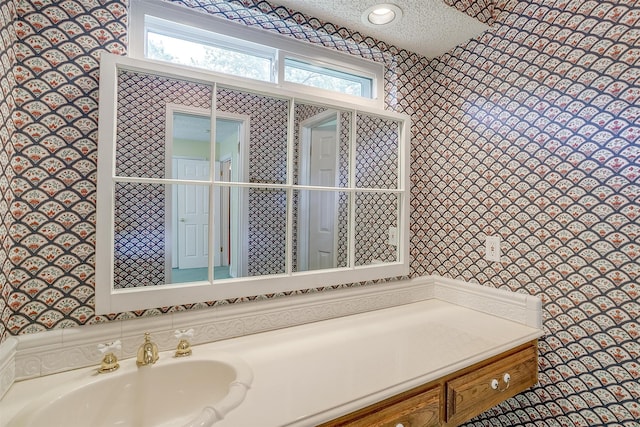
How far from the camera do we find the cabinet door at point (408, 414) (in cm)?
87

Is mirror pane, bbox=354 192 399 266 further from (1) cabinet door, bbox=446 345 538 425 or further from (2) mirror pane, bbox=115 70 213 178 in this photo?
(2) mirror pane, bbox=115 70 213 178

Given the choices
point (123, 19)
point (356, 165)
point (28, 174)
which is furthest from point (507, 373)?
point (123, 19)

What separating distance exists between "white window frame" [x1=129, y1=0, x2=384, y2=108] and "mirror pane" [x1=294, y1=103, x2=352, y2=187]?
0.11 meters

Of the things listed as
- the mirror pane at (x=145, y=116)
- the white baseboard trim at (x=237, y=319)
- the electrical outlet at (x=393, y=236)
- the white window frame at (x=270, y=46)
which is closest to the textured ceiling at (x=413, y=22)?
the white window frame at (x=270, y=46)

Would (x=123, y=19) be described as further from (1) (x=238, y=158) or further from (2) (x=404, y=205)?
(2) (x=404, y=205)

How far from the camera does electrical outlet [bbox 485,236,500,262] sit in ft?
4.82

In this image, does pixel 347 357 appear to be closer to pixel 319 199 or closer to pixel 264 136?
pixel 319 199

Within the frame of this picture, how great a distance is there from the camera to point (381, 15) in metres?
1.40

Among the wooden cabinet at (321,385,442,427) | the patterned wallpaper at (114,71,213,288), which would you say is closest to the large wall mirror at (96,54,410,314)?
Result: the patterned wallpaper at (114,71,213,288)

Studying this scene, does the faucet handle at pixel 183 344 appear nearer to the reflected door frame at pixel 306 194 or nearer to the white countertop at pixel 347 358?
the white countertop at pixel 347 358

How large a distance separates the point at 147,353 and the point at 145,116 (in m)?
0.81

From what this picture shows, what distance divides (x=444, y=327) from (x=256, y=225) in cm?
95

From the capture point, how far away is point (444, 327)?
53.6 inches

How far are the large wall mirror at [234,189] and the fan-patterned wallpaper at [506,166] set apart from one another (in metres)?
0.09
